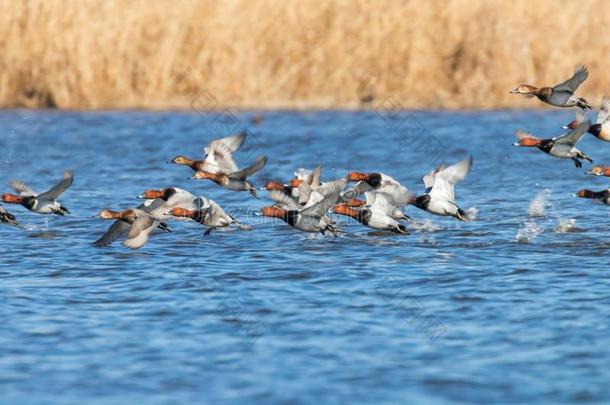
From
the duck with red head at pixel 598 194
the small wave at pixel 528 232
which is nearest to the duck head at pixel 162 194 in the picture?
the small wave at pixel 528 232

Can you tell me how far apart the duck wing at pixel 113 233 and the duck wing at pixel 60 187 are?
32.2 inches

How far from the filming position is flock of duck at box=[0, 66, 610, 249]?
16.2 m

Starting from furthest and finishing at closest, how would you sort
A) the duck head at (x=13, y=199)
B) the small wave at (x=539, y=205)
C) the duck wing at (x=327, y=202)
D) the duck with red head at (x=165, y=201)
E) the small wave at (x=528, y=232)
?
the small wave at (x=539, y=205) → the duck head at (x=13, y=199) → the duck with red head at (x=165, y=201) → the small wave at (x=528, y=232) → the duck wing at (x=327, y=202)

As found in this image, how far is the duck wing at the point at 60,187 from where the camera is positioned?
1667 cm

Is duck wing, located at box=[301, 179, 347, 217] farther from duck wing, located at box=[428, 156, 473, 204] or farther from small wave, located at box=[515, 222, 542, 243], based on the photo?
small wave, located at box=[515, 222, 542, 243]

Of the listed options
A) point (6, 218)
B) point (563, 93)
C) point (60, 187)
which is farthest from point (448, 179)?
point (6, 218)

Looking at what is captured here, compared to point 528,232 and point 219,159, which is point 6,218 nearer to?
point 219,159

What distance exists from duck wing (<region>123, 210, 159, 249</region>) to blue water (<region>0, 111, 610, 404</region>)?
0.22 m

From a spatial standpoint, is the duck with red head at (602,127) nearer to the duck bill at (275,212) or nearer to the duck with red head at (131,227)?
the duck bill at (275,212)

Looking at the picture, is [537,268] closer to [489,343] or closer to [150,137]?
[489,343]

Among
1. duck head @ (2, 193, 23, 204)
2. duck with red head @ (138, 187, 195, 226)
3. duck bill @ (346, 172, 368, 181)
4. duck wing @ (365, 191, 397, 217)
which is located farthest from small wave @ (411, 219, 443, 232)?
duck head @ (2, 193, 23, 204)

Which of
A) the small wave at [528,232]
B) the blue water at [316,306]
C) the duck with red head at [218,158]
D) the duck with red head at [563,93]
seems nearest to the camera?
the blue water at [316,306]

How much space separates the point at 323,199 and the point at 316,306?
9.56 feet

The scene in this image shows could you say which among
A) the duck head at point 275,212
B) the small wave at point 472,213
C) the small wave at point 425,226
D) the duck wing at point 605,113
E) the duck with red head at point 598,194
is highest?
the duck wing at point 605,113
